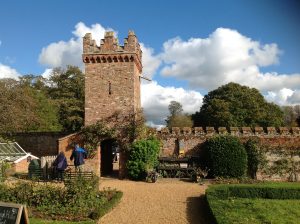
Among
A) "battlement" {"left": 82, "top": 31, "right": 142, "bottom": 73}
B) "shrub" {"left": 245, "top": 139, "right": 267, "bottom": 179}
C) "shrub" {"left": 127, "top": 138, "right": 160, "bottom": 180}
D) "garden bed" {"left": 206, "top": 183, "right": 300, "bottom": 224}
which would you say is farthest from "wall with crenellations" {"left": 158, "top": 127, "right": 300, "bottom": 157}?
"garden bed" {"left": 206, "top": 183, "right": 300, "bottom": 224}

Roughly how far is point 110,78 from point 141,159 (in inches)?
189

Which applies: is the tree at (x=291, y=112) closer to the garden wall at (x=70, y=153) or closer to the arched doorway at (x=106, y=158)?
the arched doorway at (x=106, y=158)

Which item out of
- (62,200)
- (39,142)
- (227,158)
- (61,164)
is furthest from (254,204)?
(39,142)

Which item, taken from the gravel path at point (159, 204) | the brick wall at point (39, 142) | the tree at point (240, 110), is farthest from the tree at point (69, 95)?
the gravel path at point (159, 204)

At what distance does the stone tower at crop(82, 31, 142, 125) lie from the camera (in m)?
20.1

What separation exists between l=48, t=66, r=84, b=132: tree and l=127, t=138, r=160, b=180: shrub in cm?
2015

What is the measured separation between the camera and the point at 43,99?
3647 cm

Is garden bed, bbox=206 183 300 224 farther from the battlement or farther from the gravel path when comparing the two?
the battlement

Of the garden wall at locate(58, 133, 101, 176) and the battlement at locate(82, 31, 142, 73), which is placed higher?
the battlement at locate(82, 31, 142, 73)

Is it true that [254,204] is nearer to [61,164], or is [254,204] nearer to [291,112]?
[61,164]

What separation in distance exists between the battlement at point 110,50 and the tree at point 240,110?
934 inches

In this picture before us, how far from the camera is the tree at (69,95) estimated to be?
40053 mm

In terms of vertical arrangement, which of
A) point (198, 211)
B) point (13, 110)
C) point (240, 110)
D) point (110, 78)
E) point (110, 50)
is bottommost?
point (198, 211)

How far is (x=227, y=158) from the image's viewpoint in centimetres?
1902
